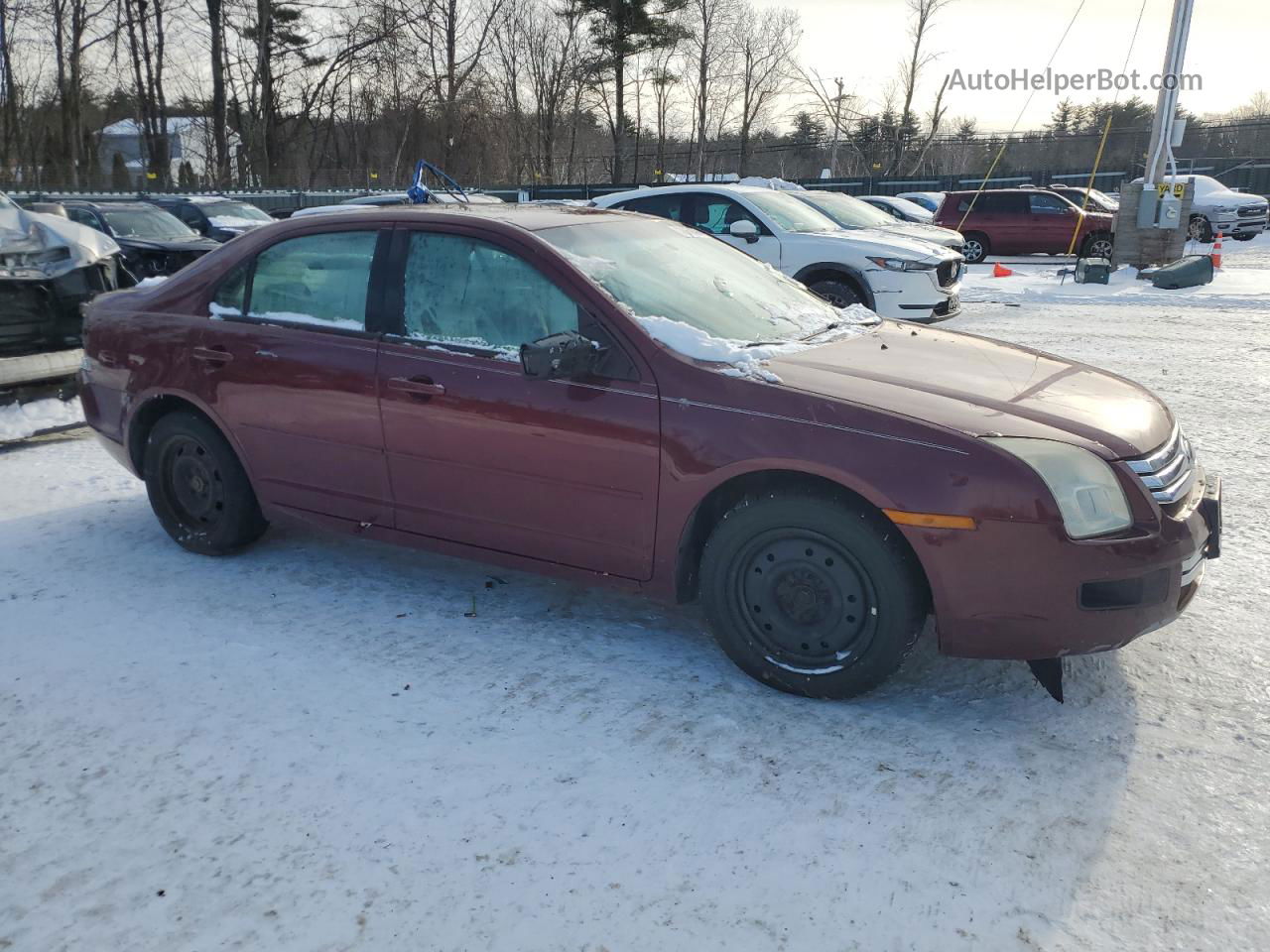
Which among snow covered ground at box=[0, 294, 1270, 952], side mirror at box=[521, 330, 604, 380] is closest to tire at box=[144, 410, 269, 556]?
snow covered ground at box=[0, 294, 1270, 952]

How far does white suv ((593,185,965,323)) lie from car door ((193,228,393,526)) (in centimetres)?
597

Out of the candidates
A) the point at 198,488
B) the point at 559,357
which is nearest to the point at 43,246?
the point at 198,488

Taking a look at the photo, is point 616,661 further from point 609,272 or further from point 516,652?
point 609,272

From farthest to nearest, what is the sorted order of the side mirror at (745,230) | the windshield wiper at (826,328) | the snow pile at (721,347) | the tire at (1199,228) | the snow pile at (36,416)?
1. the tire at (1199,228)
2. the side mirror at (745,230)
3. the snow pile at (36,416)
4. the windshield wiper at (826,328)
5. the snow pile at (721,347)

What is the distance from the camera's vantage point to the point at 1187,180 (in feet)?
63.8

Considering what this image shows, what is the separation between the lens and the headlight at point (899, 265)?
9.84 m

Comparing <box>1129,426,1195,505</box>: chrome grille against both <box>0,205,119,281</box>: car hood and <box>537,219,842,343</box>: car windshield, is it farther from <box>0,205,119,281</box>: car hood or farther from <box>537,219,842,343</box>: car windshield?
<box>0,205,119,281</box>: car hood

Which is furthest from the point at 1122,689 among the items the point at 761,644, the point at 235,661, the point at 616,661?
the point at 235,661

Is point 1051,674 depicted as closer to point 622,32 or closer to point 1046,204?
point 1046,204

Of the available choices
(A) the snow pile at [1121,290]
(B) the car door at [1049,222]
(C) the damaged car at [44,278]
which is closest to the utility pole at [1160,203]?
(A) the snow pile at [1121,290]

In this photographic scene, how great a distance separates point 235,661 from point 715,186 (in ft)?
28.3

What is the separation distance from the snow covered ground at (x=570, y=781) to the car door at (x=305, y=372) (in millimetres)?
472

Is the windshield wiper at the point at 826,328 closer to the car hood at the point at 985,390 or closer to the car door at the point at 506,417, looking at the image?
the car hood at the point at 985,390

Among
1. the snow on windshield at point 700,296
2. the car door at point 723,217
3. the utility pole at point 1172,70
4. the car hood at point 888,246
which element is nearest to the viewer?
the snow on windshield at point 700,296
